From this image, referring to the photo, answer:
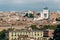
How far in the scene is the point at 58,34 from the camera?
47969mm

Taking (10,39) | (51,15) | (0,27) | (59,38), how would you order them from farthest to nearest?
1. (51,15)
2. (0,27)
3. (10,39)
4. (59,38)

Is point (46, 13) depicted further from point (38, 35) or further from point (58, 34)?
point (58, 34)

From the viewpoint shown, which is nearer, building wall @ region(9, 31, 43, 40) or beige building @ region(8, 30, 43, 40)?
beige building @ region(8, 30, 43, 40)

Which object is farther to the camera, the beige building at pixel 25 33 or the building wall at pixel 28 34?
the building wall at pixel 28 34

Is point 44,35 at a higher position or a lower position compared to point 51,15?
higher

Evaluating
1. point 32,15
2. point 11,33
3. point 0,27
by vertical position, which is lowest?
point 32,15

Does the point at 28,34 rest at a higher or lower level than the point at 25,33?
lower

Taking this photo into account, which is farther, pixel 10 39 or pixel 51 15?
pixel 51 15

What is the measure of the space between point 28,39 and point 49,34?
1373cm

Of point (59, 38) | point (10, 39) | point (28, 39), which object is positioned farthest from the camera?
point (10, 39)

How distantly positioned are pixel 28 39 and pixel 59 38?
510 centimetres

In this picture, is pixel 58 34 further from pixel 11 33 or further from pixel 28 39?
pixel 11 33

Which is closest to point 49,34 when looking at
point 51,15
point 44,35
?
point 44,35

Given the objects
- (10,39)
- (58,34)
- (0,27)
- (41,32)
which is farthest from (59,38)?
(0,27)
